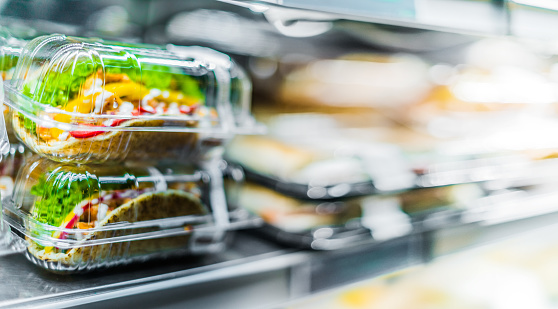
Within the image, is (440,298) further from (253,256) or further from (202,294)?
(202,294)

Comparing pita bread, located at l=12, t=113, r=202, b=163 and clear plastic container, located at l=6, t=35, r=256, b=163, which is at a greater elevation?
clear plastic container, located at l=6, t=35, r=256, b=163

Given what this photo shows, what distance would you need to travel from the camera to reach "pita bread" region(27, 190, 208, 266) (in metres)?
0.76

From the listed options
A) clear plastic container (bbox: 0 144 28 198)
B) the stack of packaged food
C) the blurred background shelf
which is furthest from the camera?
the stack of packaged food

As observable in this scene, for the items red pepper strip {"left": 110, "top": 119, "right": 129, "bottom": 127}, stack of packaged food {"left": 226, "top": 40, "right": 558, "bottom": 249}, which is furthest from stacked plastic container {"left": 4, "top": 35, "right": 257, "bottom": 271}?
stack of packaged food {"left": 226, "top": 40, "right": 558, "bottom": 249}

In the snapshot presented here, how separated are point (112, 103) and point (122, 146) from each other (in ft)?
0.28

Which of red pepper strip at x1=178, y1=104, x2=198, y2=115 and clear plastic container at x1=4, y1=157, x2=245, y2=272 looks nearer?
clear plastic container at x1=4, y1=157, x2=245, y2=272

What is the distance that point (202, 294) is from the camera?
0.82 meters

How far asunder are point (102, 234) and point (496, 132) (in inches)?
56.6

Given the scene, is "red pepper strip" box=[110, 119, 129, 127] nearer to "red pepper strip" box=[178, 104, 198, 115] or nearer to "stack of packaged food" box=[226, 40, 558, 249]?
"red pepper strip" box=[178, 104, 198, 115]

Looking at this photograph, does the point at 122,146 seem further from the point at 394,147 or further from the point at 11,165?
the point at 394,147

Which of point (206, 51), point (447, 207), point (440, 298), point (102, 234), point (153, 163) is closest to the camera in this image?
point (102, 234)

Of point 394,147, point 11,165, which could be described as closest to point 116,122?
point 11,165

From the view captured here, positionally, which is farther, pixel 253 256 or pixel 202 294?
pixel 253 256

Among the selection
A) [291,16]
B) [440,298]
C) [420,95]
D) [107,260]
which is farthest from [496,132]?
[107,260]
